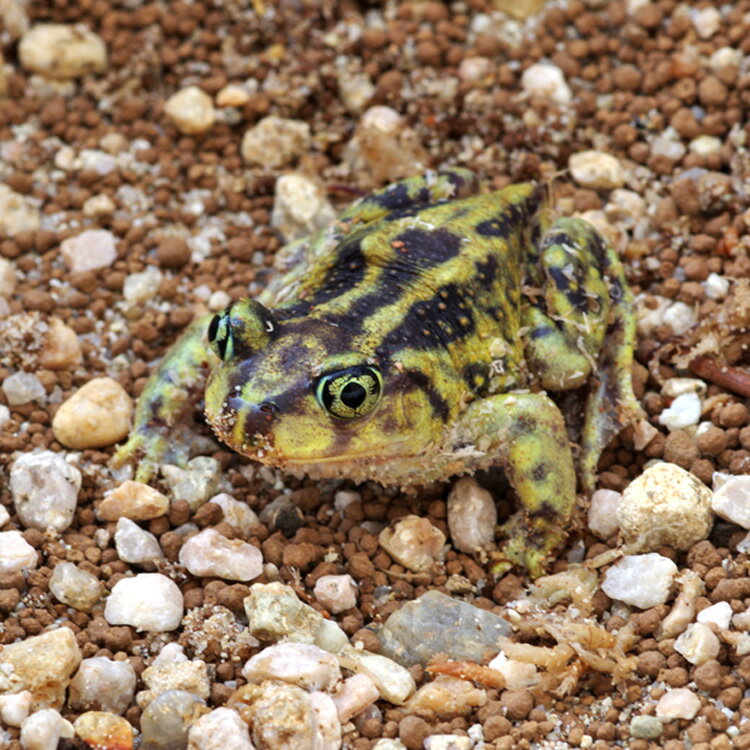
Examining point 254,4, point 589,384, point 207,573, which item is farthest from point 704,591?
point 254,4

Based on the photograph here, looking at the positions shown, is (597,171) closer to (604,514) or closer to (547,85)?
(547,85)

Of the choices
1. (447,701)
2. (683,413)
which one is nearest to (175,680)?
(447,701)

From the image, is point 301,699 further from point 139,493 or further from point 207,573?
point 139,493

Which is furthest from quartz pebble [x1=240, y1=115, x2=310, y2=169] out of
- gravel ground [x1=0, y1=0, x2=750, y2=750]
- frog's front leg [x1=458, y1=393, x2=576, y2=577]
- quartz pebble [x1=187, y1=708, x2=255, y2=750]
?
quartz pebble [x1=187, y1=708, x2=255, y2=750]

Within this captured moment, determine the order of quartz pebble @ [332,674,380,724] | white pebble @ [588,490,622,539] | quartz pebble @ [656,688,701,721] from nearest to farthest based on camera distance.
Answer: quartz pebble @ [656,688,701,721] → quartz pebble @ [332,674,380,724] → white pebble @ [588,490,622,539]

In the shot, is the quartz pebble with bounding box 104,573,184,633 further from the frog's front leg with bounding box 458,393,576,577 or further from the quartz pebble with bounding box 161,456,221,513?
the frog's front leg with bounding box 458,393,576,577

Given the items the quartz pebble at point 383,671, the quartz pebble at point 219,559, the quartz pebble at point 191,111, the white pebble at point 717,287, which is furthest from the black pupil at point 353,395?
the quartz pebble at point 191,111

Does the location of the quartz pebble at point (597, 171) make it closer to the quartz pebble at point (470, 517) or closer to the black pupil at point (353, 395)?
the quartz pebble at point (470, 517)
